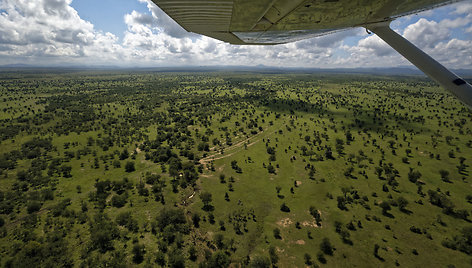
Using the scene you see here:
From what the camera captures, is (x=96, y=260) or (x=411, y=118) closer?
(x=96, y=260)

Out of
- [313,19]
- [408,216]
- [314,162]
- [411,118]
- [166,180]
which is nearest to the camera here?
[313,19]

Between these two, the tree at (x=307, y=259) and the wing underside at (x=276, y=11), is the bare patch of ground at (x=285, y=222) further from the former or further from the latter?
the wing underside at (x=276, y=11)

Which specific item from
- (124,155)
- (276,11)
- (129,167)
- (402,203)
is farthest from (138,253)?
(402,203)

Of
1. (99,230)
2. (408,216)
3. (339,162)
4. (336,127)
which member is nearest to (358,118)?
(336,127)

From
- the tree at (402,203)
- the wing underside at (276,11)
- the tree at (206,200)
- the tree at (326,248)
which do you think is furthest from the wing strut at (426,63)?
the tree at (402,203)

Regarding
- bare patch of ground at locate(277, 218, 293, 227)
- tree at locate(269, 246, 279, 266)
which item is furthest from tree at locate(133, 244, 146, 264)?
bare patch of ground at locate(277, 218, 293, 227)

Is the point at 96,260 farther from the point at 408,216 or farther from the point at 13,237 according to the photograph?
the point at 408,216
